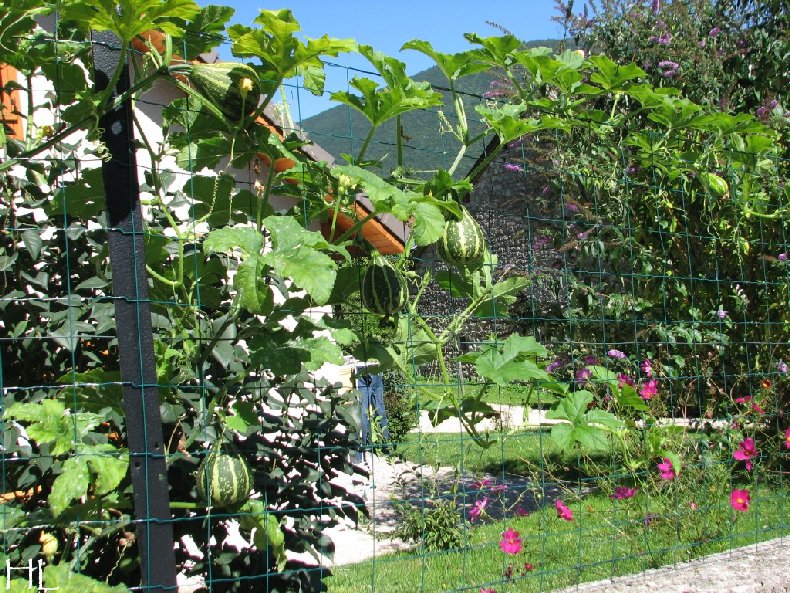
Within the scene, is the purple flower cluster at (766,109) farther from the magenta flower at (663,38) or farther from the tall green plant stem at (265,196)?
the tall green plant stem at (265,196)

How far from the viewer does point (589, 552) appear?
3.80 metres

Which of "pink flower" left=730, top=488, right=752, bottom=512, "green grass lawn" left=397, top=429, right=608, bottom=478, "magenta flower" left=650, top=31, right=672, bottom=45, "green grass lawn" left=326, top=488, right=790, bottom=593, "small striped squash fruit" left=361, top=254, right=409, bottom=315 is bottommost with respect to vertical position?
"green grass lawn" left=326, top=488, right=790, bottom=593

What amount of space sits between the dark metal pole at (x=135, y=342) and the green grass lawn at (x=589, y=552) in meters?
1.57

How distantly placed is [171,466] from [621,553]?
235cm

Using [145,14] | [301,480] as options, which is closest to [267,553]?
[301,480]

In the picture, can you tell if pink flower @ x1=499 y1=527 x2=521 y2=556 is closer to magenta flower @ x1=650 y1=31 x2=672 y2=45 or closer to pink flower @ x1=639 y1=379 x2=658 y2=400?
pink flower @ x1=639 y1=379 x2=658 y2=400

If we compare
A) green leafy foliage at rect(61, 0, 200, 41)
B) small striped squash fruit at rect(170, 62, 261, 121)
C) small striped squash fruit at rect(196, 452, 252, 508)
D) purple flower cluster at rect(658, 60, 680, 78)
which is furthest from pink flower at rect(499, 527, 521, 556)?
purple flower cluster at rect(658, 60, 680, 78)

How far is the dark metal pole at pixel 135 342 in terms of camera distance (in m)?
1.86

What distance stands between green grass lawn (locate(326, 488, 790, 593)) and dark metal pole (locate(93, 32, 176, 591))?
5.16 feet

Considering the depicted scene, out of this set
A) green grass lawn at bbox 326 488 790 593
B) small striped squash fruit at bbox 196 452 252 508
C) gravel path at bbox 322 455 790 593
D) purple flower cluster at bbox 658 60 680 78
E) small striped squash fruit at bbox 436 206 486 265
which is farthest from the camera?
purple flower cluster at bbox 658 60 680 78

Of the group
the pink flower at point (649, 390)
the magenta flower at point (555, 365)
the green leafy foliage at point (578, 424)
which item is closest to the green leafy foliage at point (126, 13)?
the green leafy foliage at point (578, 424)

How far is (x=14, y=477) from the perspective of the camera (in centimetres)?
214

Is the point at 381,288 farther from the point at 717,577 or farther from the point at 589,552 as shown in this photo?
the point at 589,552

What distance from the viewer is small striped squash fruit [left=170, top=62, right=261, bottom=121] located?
6.23 feet
